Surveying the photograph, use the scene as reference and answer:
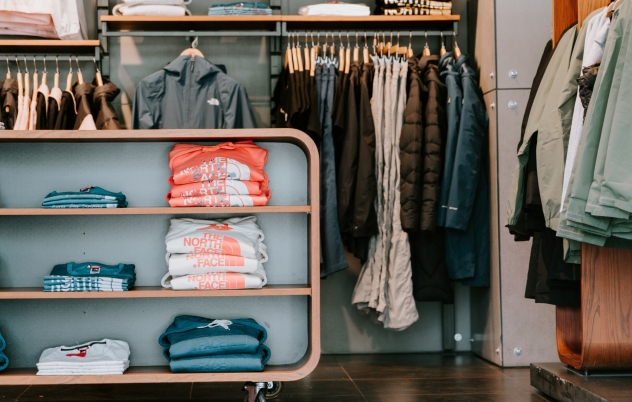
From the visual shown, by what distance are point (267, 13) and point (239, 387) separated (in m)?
2.15

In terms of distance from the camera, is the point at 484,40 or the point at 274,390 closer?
the point at 274,390

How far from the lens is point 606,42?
2.59 metres

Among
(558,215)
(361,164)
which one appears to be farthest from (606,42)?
(361,164)

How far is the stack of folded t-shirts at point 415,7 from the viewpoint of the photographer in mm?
4188

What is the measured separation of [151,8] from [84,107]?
0.69 m

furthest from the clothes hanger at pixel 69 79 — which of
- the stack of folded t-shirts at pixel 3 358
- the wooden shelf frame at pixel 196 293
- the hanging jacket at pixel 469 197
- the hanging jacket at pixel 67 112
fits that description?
the hanging jacket at pixel 469 197

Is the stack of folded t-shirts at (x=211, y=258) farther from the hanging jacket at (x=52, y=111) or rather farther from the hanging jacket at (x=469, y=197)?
the hanging jacket at (x=52, y=111)

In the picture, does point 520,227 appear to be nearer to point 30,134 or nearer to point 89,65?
point 30,134

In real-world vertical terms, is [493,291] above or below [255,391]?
above

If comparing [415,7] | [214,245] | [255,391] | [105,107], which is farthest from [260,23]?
[255,391]

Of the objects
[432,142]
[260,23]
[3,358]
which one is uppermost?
[260,23]

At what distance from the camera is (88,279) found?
274 cm

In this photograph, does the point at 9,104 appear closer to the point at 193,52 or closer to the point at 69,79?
the point at 69,79

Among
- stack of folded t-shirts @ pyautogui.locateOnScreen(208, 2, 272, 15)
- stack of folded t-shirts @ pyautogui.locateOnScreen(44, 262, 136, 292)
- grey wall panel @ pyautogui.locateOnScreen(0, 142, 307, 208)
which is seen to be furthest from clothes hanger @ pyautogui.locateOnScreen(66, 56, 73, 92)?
stack of folded t-shirts @ pyautogui.locateOnScreen(44, 262, 136, 292)
